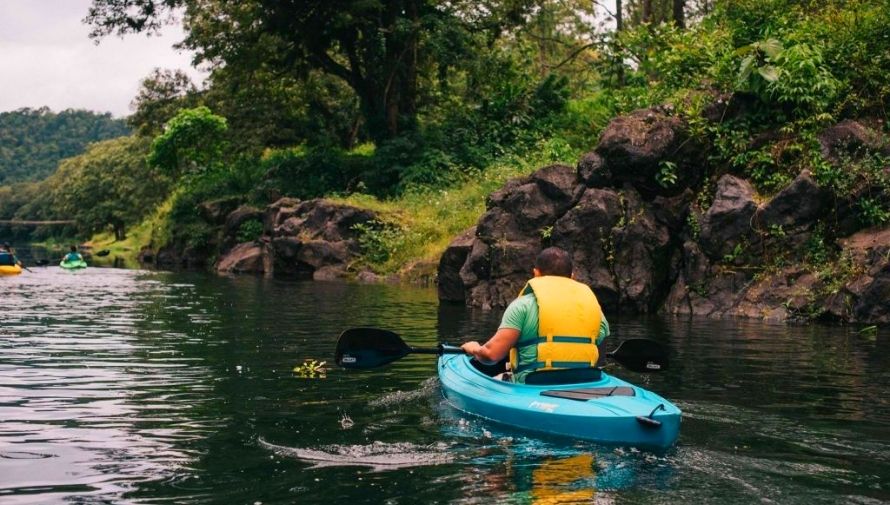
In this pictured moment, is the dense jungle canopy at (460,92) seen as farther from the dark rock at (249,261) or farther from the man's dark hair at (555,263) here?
the man's dark hair at (555,263)

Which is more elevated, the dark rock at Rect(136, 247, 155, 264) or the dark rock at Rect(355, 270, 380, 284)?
the dark rock at Rect(136, 247, 155, 264)

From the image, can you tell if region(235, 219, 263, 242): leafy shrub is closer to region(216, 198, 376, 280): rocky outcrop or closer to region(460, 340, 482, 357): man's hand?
region(216, 198, 376, 280): rocky outcrop

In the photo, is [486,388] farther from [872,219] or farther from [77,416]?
[872,219]

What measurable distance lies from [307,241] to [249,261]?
12.6ft

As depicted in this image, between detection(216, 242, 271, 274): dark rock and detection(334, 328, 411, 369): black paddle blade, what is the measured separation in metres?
24.0

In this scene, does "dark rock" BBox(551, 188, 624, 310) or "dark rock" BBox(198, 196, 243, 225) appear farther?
"dark rock" BBox(198, 196, 243, 225)

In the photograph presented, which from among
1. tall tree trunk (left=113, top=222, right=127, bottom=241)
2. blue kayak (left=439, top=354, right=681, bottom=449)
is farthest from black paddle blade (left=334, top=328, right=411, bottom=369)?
tall tree trunk (left=113, top=222, right=127, bottom=241)

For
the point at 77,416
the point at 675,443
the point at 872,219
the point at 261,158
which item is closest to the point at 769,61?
the point at 872,219

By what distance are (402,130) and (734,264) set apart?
769 inches

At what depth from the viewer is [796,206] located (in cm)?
1834

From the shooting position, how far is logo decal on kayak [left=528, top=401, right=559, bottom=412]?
768cm

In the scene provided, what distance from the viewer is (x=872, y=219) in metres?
17.7

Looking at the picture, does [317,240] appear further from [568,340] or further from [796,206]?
[568,340]

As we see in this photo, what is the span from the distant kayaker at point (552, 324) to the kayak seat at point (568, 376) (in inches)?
2.0
